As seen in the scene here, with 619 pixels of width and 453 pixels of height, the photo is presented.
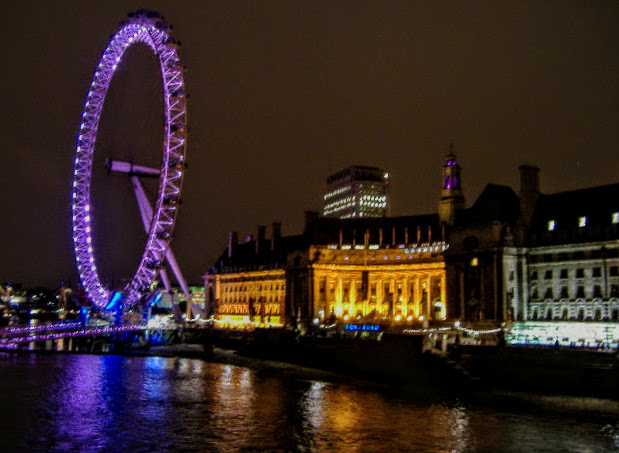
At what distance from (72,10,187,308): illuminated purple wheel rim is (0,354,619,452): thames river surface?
22.9 m

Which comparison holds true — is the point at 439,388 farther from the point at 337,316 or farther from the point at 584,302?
the point at 337,316

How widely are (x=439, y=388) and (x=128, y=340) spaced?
158ft

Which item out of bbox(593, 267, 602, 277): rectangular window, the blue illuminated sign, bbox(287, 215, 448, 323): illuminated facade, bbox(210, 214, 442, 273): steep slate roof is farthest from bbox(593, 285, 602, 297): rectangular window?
bbox(210, 214, 442, 273): steep slate roof

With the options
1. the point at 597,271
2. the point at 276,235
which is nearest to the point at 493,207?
the point at 597,271

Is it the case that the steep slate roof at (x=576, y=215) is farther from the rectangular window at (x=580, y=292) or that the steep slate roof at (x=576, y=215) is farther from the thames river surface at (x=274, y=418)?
the thames river surface at (x=274, y=418)

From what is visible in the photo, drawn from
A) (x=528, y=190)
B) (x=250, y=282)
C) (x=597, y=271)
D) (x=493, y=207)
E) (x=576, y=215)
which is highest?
(x=528, y=190)

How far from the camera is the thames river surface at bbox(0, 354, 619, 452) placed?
36.2m

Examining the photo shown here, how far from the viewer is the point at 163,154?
79625 millimetres

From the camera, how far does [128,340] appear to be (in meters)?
93.8

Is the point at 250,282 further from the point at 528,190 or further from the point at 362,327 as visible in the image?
the point at 528,190

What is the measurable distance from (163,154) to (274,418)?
140ft

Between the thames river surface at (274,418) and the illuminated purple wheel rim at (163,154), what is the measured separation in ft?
75.1

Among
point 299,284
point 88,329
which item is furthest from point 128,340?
point 299,284

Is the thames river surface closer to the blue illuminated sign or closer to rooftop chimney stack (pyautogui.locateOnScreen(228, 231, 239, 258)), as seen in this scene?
the blue illuminated sign
